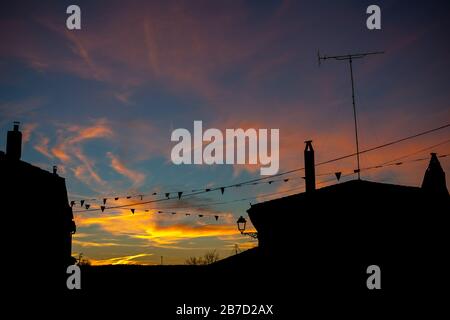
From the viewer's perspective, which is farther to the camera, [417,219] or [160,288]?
[160,288]

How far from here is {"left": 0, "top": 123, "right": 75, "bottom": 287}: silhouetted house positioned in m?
24.3

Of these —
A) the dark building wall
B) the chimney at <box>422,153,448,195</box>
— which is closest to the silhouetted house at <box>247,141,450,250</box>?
the chimney at <box>422,153,448,195</box>

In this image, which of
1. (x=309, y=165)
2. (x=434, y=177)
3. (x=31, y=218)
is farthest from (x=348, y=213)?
(x=31, y=218)

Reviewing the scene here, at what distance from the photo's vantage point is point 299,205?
70.3 ft

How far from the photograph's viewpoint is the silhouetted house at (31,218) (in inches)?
957

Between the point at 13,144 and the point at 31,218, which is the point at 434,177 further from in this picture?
the point at 13,144

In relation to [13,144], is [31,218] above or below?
below

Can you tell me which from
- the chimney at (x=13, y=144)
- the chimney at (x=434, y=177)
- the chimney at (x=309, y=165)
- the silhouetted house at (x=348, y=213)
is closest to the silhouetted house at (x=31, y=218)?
the chimney at (x=13, y=144)

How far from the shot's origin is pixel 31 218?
86.6 feet

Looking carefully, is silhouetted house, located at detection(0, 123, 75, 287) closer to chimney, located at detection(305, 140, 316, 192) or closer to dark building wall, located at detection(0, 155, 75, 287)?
dark building wall, located at detection(0, 155, 75, 287)

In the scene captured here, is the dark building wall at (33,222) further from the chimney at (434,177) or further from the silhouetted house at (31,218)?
the chimney at (434,177)
